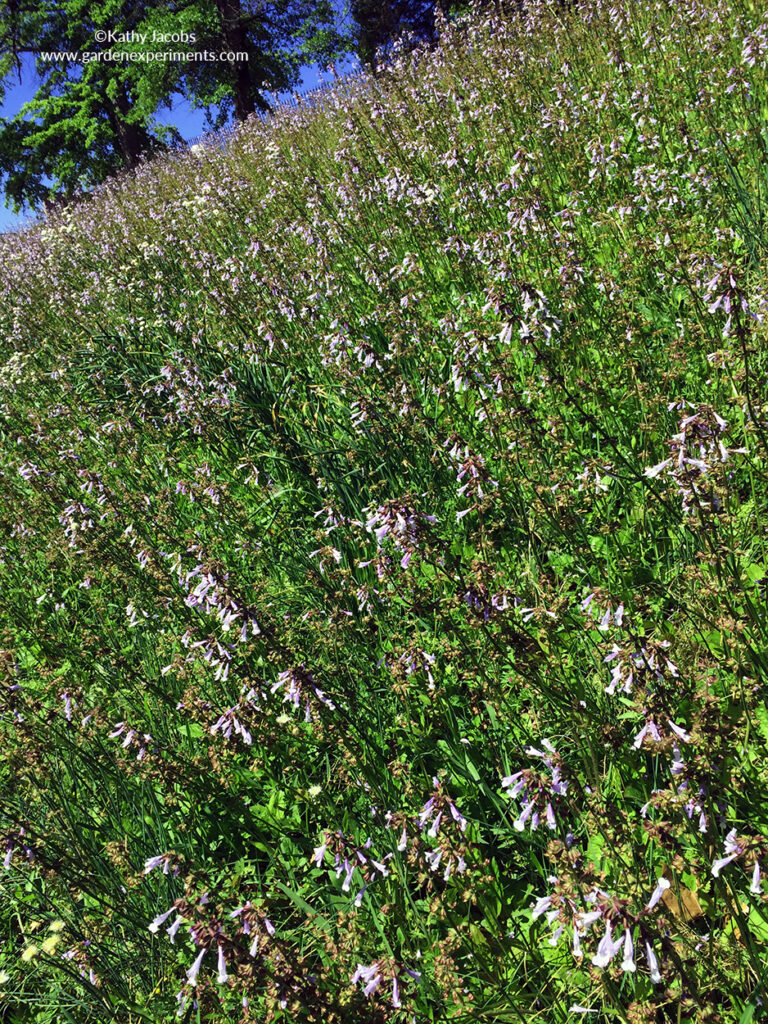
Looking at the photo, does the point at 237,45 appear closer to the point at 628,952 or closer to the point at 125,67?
the point at 125,67

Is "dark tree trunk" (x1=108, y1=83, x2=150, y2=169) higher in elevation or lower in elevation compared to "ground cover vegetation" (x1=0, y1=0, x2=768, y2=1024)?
higher

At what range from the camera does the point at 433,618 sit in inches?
127

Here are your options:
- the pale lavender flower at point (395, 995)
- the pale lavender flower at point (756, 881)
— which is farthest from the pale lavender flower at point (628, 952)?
the pale lavender flower at point (395, 995)

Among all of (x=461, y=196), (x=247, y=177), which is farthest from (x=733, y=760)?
(x=247, y=177)

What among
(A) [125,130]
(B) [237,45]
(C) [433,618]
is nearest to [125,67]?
(A) [125,130]

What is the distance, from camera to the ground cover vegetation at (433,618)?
6.49 feet

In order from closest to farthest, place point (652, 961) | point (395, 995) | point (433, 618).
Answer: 1. point (652, 961)
2. point (395, 995)
3. point (433, 618)

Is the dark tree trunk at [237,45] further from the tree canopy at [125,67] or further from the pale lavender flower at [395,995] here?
the pale lavender flower at [395,995]

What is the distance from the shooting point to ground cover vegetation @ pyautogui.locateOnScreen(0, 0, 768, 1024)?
77.9 inches

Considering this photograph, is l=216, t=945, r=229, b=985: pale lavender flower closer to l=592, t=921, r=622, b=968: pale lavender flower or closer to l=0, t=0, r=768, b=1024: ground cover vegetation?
l=0, t=0, r=768, b=1024: ground cover vegetation

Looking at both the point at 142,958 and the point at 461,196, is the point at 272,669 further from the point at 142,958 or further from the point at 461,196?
the point at 461,196

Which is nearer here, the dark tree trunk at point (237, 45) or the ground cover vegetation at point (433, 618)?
the ground cover vegetation at point (433, 618)

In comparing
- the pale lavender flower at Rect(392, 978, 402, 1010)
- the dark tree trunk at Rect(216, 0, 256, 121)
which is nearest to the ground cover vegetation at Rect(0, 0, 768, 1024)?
the pale lavender flower at Rect(392, 978, 402, 1010)

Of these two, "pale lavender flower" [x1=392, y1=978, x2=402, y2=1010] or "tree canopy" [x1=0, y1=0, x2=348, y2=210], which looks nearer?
"pale lavender flower" [x1=392, y1=978, x2=402, y2=1010]
